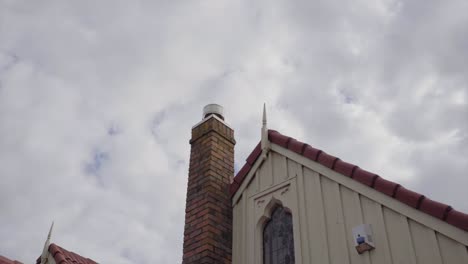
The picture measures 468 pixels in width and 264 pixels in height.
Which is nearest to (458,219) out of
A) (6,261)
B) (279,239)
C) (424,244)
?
(424,244)

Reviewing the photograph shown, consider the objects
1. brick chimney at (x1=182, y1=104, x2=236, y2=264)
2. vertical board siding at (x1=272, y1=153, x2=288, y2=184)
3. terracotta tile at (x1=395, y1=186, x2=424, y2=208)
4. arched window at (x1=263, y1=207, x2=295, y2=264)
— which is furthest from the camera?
vertical board siding at (x1=272, y1=153, x2=288, y2=184)

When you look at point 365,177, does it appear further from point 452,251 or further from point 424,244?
point 452,251

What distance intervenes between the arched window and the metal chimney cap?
7.43 feet

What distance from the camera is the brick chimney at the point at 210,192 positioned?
20.4 feet

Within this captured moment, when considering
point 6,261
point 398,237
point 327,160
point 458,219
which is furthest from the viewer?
point 6,261

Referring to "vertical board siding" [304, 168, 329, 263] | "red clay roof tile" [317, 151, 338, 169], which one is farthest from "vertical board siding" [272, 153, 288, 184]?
"red clay roof tile" [317, 151, 338, 169]

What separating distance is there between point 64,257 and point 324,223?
4.34m

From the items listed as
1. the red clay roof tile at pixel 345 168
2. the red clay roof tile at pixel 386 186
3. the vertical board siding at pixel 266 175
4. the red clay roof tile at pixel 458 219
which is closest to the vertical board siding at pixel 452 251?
the red clay roof tile at pixel 458 219

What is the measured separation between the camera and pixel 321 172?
5898mm

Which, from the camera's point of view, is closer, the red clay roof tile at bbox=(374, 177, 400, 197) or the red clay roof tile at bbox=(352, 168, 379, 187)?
the red clay roof tile at bbox=(374, 177, 400, 197)

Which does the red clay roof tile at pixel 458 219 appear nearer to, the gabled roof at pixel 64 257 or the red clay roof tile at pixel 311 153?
the red clay roof tile at pixel 311 153

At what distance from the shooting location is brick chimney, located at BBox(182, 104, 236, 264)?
20.4 ft

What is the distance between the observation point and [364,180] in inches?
208

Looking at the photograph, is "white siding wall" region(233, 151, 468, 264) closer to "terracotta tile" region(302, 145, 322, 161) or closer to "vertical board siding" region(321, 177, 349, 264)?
"vertical board siding" region(321, 177, 349, 264)
